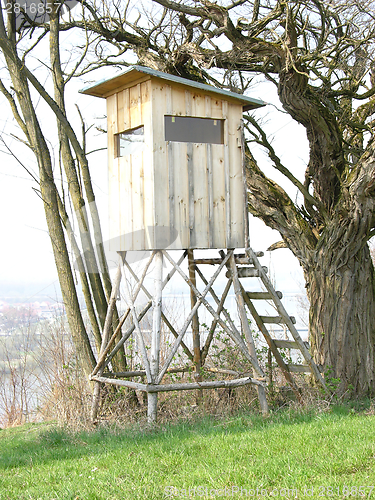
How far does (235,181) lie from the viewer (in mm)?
6848

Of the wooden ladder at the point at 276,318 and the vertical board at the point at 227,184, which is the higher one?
the vertical board at the point at 227,184

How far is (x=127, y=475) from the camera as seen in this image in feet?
13.8

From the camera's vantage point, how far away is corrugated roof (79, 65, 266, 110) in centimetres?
624

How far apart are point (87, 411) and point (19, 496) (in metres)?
3.23

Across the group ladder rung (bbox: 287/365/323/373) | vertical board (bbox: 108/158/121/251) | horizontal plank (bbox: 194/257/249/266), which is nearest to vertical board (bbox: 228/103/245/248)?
horizontal plank (bbox: 194/257/249/266)

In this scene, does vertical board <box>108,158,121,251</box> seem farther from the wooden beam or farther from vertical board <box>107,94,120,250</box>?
the wooden beam

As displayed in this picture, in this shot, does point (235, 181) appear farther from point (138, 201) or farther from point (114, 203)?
point (114, 203)

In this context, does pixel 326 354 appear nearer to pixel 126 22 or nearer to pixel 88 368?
pixel 88 368

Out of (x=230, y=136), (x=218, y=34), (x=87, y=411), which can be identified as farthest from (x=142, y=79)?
(x=87, y=411)

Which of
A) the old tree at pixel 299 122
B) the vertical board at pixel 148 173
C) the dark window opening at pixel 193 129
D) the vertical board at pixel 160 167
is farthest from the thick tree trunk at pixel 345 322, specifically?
the vertical board at pixel 148 173

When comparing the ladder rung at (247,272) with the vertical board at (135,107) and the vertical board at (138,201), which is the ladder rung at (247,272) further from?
the vertical board at (135,107)

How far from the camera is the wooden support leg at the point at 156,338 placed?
5.89m

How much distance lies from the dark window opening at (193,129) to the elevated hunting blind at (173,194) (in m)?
0.01

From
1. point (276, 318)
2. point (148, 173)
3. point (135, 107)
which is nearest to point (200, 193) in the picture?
point (148, 173)
